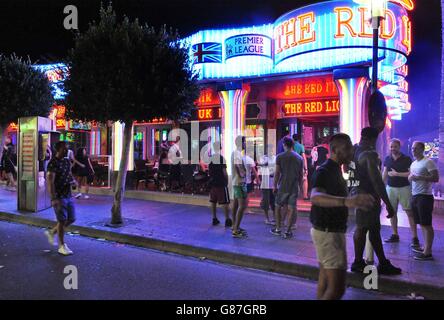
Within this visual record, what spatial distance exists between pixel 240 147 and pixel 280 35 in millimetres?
4508

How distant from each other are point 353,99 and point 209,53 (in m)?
4.66

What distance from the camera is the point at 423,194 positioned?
5.96m

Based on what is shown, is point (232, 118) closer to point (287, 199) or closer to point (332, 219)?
point (287, 199)

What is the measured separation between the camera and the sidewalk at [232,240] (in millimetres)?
5211

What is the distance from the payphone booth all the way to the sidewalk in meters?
0.42

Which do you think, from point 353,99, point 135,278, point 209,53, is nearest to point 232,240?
point 135,278

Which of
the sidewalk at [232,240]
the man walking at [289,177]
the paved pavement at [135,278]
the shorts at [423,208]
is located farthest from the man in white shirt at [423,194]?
the man walking at [289,177]

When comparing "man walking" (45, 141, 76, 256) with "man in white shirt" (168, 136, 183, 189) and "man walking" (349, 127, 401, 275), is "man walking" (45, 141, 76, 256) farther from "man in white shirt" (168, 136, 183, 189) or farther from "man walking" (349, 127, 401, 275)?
"man in white shirt" (168, 136, 183, 189)

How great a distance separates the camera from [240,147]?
771 cm

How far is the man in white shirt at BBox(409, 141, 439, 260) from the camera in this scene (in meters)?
5.87

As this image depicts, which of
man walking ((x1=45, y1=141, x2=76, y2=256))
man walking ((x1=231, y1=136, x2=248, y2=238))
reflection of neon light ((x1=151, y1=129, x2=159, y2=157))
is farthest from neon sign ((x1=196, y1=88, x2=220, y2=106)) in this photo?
man walking ((x1=45, y1=141, x2=76, y2=256))

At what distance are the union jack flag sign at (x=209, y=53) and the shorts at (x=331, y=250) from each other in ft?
30.8

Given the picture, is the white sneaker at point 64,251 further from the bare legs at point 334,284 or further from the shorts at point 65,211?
the bare legs at point 334,284
